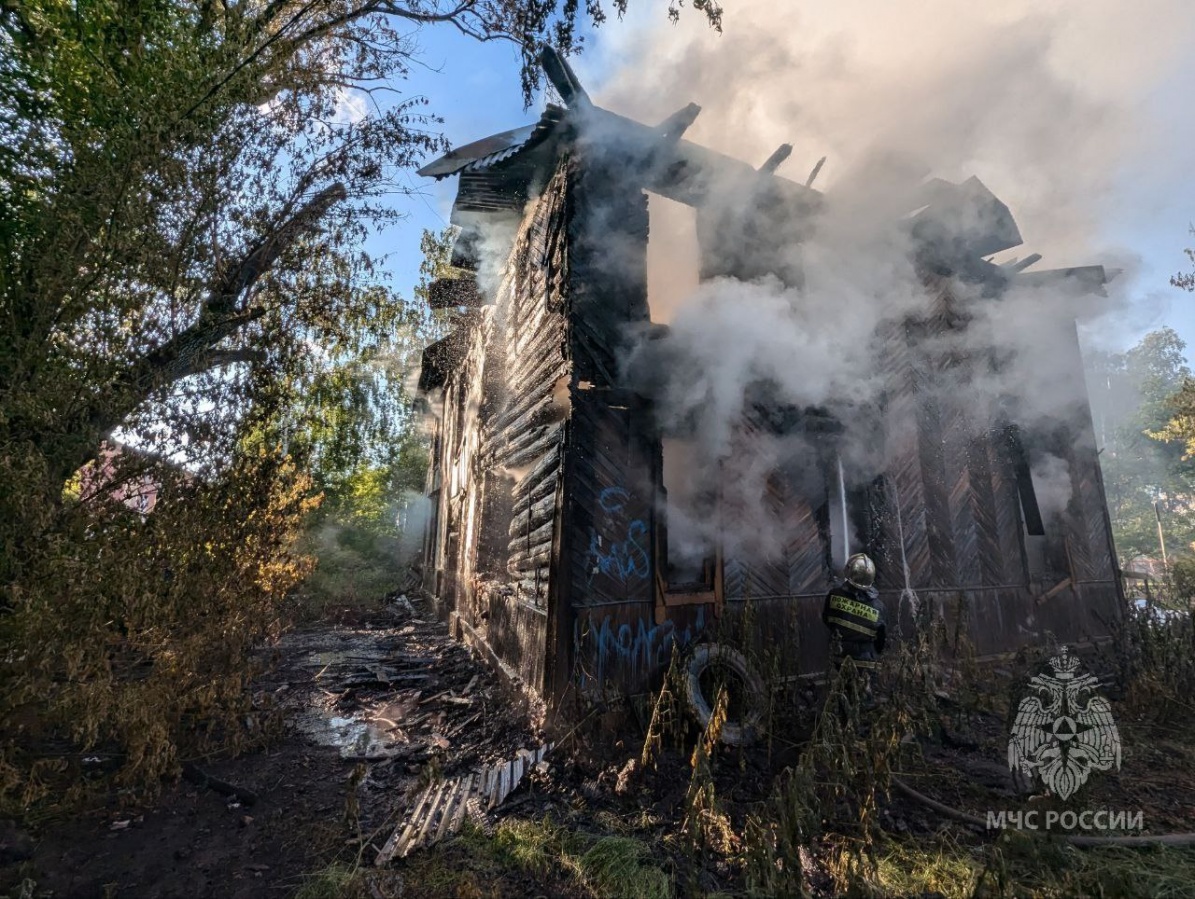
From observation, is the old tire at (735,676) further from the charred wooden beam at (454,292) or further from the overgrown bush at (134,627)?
the charred wooden beam at (454,292)

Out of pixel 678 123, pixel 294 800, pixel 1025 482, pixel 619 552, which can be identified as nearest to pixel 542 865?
pixel 294 800

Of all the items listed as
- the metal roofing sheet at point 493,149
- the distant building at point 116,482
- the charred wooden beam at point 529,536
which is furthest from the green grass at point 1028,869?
the metal roofing sheet at point 493,149

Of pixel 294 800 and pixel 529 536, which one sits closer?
pixel 294 800

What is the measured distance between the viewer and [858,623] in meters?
5.04

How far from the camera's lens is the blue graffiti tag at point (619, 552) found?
5301 millimetres

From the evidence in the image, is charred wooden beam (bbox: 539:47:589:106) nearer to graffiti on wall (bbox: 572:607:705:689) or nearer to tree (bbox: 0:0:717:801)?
tree (bbox: 0:0:717:801)

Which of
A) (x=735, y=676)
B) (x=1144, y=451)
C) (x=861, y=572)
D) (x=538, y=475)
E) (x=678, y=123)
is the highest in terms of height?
(x=1144, y=451)

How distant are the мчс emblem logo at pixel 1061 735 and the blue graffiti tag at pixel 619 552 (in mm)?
3311

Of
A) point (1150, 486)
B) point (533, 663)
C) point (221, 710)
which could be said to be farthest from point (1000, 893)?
point (1150, 486)

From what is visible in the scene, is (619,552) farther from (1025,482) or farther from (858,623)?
(1025,482)

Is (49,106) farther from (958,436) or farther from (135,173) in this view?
(958,436)

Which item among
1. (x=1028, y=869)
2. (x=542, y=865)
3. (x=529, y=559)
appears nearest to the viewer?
(x=1028, y=869)

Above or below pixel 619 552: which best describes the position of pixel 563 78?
above

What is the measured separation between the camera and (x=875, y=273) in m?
8.00
